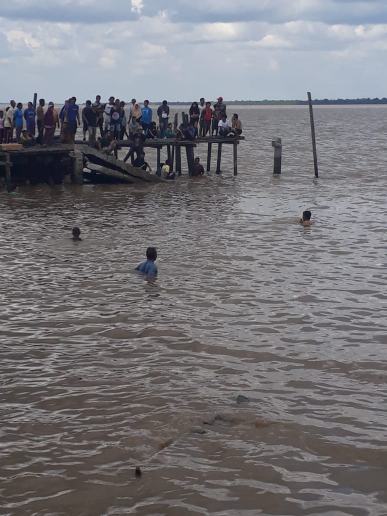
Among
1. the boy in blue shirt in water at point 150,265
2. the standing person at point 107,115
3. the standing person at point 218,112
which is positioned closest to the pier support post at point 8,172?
the standing person at point 107,115

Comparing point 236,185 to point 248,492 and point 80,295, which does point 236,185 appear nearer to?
point 80,295

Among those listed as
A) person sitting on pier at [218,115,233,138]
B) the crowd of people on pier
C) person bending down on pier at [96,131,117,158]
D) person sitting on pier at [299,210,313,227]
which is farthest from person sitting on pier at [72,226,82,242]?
person sitting on pier at [218,115,233,138]

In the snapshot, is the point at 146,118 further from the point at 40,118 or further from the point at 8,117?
the point at 8,117

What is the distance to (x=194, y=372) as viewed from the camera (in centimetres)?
1059

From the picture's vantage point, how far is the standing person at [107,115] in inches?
1186

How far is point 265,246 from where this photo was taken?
1969 cm

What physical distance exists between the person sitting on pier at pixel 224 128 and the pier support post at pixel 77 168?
6.58m

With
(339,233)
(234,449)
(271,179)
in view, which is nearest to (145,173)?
(271,179)

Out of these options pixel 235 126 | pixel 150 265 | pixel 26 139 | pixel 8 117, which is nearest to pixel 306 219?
pixel 150 265

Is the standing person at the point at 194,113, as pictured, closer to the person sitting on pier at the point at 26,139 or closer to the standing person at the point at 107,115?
the standing person at the point at 107,115

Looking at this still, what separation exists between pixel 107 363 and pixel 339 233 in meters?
12.0

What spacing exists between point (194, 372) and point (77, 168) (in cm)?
2050

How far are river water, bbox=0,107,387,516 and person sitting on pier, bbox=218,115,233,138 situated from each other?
1200 cm

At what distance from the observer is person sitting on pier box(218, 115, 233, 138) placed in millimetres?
33438
